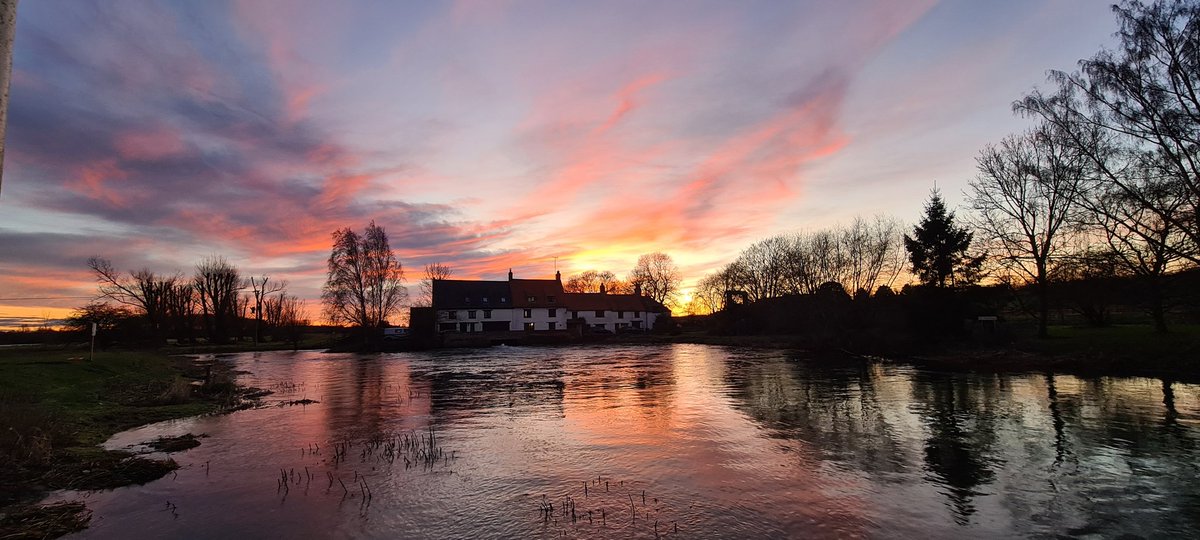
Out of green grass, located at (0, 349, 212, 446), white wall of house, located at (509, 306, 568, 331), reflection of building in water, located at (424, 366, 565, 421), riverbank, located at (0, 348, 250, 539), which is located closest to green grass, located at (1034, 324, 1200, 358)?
reflection of building in water, located at (424, 366, 565, 421)

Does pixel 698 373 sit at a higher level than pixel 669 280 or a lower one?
lower

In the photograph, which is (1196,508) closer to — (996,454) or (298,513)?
(996,454)

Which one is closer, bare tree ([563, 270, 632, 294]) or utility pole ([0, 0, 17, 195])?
utility pole ([0, 0, 17, 195])

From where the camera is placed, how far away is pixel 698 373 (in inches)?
1178

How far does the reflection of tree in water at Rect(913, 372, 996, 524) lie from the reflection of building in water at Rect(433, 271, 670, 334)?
5961 cm

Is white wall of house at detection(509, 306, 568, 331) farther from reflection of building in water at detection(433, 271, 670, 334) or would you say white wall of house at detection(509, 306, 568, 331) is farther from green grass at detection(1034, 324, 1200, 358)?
green grass at detection(1034, 324, 1200, 358)

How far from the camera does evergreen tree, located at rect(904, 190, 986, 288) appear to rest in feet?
131

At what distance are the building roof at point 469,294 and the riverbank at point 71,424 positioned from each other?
5330 centimetres

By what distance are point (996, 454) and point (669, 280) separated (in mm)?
98316

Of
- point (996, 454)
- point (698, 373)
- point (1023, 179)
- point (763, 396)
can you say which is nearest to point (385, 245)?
point (698, 373)

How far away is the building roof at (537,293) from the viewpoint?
271 ft

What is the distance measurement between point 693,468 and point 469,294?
73015 millimetres

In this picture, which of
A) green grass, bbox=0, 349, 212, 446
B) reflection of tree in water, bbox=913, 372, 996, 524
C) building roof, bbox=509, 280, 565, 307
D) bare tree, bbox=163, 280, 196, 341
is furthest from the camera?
building roof, bbox=509, 280, 565, 307

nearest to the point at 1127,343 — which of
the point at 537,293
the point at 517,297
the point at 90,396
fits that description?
the point at 90,396
